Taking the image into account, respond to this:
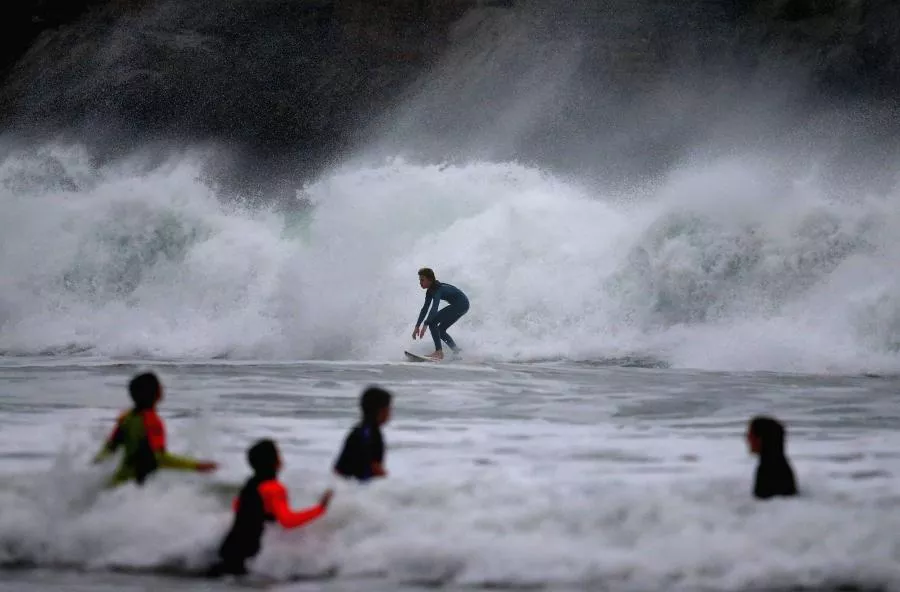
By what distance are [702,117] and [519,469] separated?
29763 millimetres

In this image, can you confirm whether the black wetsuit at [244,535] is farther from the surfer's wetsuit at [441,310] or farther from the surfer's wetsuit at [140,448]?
the surfer's wetsuit at [441,310]

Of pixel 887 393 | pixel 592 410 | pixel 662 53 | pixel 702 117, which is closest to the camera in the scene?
pixel 592 410

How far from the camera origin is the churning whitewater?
14.6 metres

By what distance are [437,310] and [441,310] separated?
50 mm

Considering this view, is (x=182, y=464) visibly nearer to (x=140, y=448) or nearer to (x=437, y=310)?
(x=140, y=448)

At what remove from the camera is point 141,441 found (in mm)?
4762

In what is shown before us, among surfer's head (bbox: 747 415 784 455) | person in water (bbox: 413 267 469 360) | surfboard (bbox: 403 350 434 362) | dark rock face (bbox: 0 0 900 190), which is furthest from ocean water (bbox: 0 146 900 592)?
dark rock face (bbox: 0 0 900 190)

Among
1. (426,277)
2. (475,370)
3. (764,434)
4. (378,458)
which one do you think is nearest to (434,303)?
(426,277)

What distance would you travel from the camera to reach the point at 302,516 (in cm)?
428

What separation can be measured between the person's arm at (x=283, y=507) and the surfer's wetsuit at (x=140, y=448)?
51cm

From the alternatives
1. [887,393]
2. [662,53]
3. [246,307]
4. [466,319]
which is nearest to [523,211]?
[466,319]

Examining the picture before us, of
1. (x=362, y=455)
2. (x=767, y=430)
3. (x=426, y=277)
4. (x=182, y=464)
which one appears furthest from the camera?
(x=426, y=277)

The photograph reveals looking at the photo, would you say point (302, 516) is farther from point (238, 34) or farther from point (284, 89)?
point (238, 34)

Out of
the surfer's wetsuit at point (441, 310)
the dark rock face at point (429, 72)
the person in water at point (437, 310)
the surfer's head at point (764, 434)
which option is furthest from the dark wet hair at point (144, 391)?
the dark rock face at point (429, 72)
